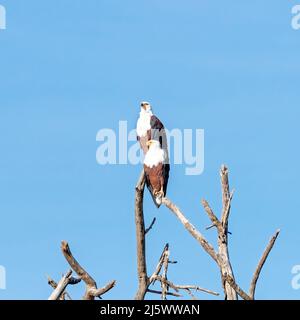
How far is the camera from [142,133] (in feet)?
79.6

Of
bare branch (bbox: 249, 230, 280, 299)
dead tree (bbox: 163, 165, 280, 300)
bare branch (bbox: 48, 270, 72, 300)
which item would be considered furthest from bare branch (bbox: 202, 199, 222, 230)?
bare branch (bbox: 48, 270, 72, 300)

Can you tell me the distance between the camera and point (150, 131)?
24.2 meters

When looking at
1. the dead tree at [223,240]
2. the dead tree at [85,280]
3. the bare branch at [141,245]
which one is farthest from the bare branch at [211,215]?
the dead tree at [85,280]

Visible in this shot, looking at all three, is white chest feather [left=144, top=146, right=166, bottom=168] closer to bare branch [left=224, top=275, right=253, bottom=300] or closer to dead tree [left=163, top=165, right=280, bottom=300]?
dead tree [left=163, top=165, right=280, bottom=300]

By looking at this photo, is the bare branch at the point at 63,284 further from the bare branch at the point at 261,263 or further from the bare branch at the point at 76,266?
the bare branch at the point at 261,263

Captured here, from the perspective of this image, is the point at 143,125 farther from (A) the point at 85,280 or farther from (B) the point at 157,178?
(A) the point at 85,280

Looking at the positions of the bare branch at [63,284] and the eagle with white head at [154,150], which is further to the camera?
the eagle with white head at [154,150]

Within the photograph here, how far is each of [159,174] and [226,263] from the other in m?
2.45

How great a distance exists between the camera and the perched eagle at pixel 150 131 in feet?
79.1

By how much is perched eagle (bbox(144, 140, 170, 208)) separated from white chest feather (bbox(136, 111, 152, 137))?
12.4 inches

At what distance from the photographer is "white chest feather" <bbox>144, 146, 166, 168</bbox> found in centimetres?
2331

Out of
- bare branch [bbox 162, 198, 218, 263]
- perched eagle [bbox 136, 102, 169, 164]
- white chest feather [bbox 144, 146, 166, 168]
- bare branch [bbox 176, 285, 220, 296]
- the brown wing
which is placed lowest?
bare branch [bbox 176, 285, 220, 296]
